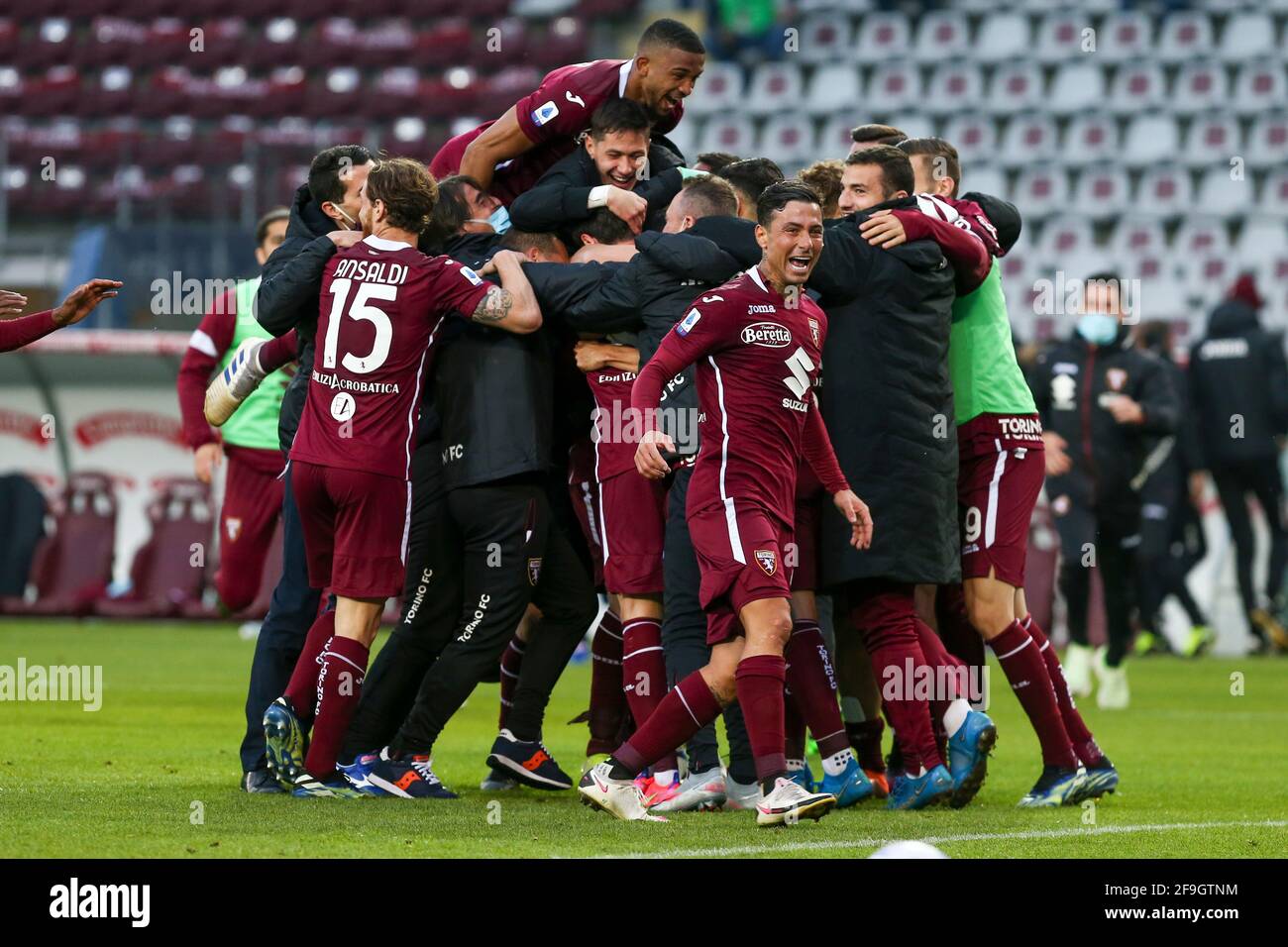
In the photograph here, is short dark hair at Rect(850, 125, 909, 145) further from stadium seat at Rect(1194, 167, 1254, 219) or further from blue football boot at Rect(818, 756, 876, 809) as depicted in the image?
stadium seat at Rect(1194, 167, 1254, 219)

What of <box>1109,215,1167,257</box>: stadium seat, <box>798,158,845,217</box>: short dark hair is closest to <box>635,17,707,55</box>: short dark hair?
<box>798,158,845,217</box>: short dark hair

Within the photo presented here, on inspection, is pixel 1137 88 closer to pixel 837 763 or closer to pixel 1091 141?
pixel 1091 141

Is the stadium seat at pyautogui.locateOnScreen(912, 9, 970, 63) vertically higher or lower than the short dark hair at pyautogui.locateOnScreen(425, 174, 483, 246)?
higher

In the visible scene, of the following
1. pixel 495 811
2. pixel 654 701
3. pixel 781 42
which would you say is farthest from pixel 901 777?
pixel 781 42

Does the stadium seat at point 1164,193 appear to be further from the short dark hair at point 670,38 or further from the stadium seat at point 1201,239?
the short dark hair at point 670,38

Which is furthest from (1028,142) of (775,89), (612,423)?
(612,423)

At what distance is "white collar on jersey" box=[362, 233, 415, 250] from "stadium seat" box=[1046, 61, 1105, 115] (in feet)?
54.6

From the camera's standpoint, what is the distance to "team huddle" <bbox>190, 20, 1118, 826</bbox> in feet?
18.7

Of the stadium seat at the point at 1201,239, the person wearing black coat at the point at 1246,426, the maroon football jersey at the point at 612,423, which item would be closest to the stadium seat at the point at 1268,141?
the stadium seat at the point at 1201,239

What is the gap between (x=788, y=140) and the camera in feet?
71.1

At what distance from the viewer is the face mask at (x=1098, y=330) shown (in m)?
10.8
